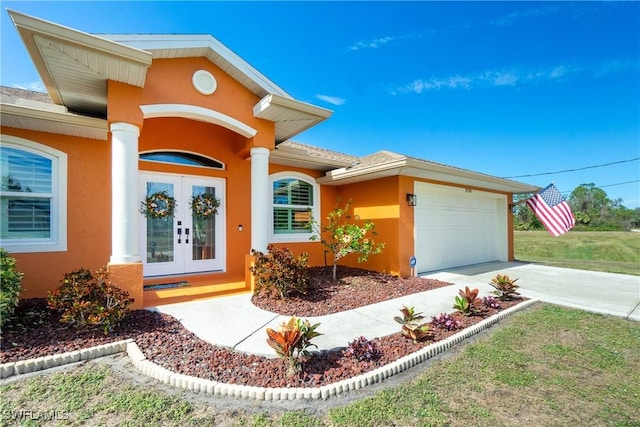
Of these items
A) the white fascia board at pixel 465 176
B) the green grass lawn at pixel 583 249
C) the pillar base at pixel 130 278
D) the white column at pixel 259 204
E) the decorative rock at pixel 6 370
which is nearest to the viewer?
the decorative rock at pixel 6 370

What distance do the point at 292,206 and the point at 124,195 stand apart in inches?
194

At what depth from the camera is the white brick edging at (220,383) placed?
2.74m

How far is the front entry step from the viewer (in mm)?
5617

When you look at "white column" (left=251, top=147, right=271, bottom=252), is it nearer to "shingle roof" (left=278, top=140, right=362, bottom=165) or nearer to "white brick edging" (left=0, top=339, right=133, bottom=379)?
"shingle roof" (left=278, top=140, right=362, bottom=165)

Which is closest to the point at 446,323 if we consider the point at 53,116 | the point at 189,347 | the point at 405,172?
the point at 189,347

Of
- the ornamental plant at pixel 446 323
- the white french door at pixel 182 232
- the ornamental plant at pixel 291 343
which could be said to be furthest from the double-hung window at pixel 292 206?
the ornamental plant at pixel 291 343

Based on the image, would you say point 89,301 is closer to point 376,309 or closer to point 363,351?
point 363,351

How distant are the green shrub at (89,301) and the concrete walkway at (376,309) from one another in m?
0.89

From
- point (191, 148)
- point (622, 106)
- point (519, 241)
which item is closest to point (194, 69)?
point (191, 148)

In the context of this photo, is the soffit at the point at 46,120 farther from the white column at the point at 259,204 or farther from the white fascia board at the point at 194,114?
the white column at the point at 259,204

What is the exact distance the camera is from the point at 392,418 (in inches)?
95.2

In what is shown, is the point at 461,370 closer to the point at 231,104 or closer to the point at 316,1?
the point at 231,104

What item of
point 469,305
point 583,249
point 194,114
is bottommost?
point 583,249

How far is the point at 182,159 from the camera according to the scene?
7371mm
